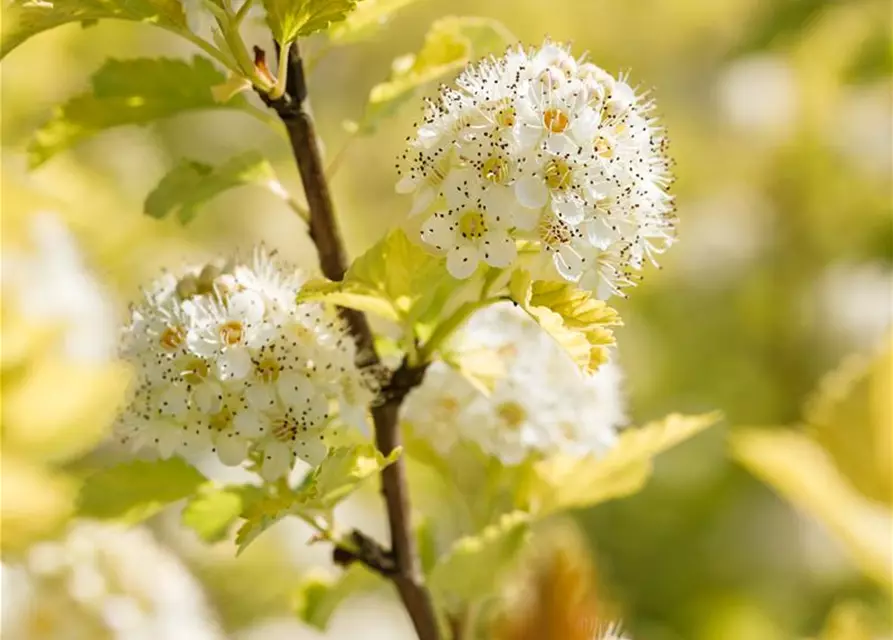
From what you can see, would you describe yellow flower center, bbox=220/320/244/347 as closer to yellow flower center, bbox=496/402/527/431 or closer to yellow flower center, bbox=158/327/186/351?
yellow flower center, bbox=158/327/186/351

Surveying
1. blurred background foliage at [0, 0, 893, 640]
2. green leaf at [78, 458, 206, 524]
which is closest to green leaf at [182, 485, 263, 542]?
green leaf at [78, 458, 206, 524]

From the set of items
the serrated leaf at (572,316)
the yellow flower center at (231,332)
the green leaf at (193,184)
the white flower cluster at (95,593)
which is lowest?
the white flower cluster at (95,593)

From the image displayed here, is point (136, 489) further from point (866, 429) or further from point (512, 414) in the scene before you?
point (866, 429)

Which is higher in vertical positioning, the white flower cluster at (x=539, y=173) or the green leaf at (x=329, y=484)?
the white flower cluster at (x=539, y=173)

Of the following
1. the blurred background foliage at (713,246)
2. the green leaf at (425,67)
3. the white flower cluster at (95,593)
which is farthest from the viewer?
the blurred background foliage at (713,246)

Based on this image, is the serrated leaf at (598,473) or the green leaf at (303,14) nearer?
the green leaf at (303,14)

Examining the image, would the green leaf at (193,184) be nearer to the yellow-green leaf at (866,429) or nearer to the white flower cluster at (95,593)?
the white flower cluster at (95,593)

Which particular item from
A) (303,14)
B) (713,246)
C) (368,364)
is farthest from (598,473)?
(713,246)

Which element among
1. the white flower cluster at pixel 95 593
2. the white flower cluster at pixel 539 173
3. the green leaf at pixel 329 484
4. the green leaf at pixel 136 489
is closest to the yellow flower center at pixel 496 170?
the white flower cluster at pixel 539 173
